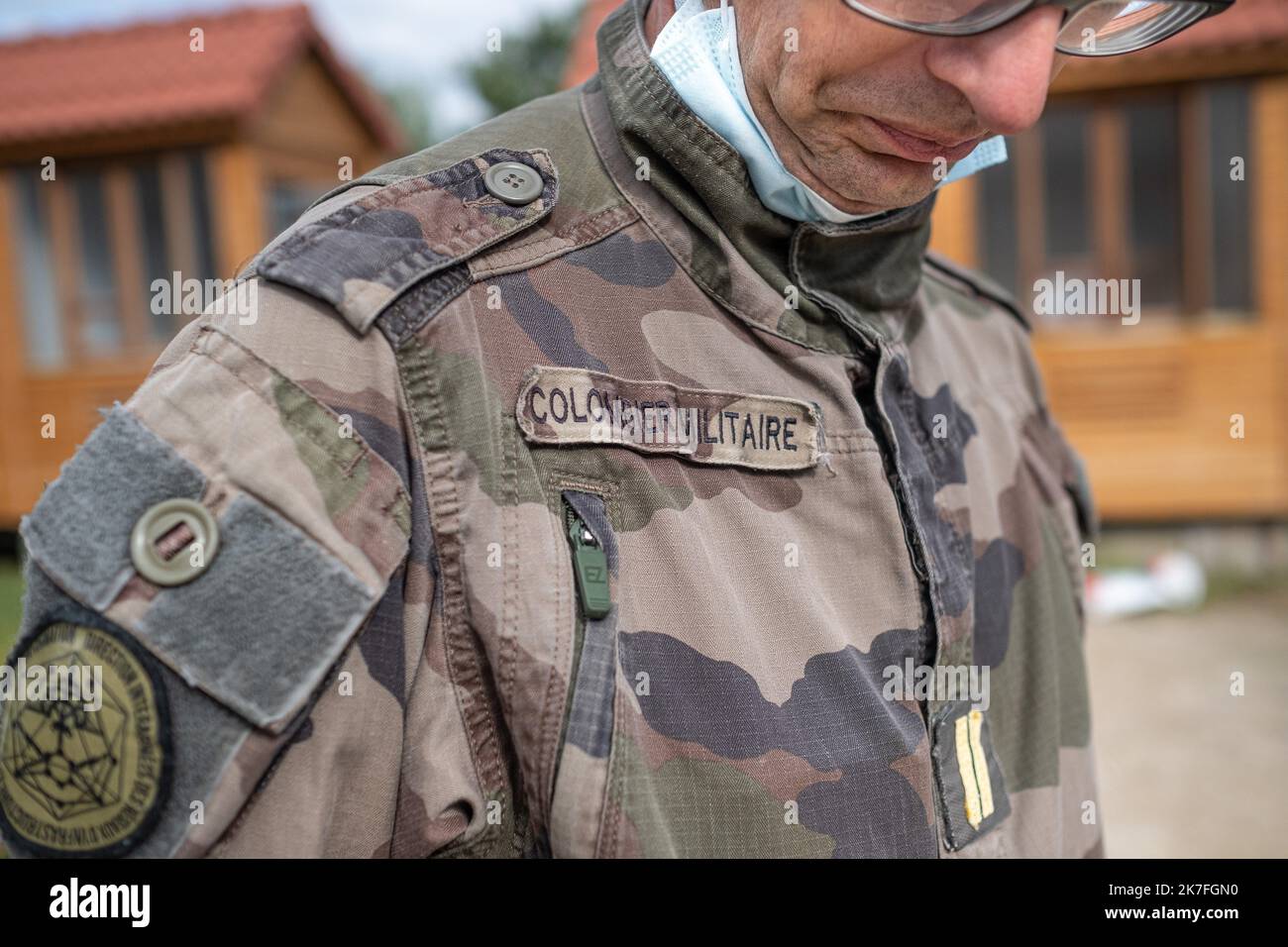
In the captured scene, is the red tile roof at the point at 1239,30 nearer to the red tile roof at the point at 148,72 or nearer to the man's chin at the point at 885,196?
the red tile roof at the point at 148,72

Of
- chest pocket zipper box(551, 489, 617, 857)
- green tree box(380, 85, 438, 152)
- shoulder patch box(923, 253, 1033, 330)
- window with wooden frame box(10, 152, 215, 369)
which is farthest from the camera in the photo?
green tree box(380, 85, 438, 152)

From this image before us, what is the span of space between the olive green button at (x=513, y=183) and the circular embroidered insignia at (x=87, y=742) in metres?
0.57

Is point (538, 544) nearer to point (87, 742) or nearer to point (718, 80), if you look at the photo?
point (87, 742)

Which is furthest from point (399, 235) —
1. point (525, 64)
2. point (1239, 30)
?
point (525, 64)

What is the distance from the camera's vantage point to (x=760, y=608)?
3.86ft

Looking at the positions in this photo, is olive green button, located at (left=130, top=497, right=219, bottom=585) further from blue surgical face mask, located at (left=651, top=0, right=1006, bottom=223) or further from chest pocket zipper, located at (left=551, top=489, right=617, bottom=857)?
blue surgical face mask, located at (left=651, top=0, right=1006, bottom=223)

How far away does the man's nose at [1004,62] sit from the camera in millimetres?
1143

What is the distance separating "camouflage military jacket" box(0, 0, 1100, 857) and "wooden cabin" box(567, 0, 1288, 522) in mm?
6354

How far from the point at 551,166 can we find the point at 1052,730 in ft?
3.37

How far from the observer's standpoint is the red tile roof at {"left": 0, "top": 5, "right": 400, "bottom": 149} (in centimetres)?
816

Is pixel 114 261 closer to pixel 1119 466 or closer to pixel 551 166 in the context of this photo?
pixel 1119 466

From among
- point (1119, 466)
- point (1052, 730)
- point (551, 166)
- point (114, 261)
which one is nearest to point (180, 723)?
point (551, 166)

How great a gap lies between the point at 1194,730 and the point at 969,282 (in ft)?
14.7

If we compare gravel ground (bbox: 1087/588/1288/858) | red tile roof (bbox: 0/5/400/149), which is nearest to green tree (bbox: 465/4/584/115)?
red tile roof (bbox: 0/5/400/149)
